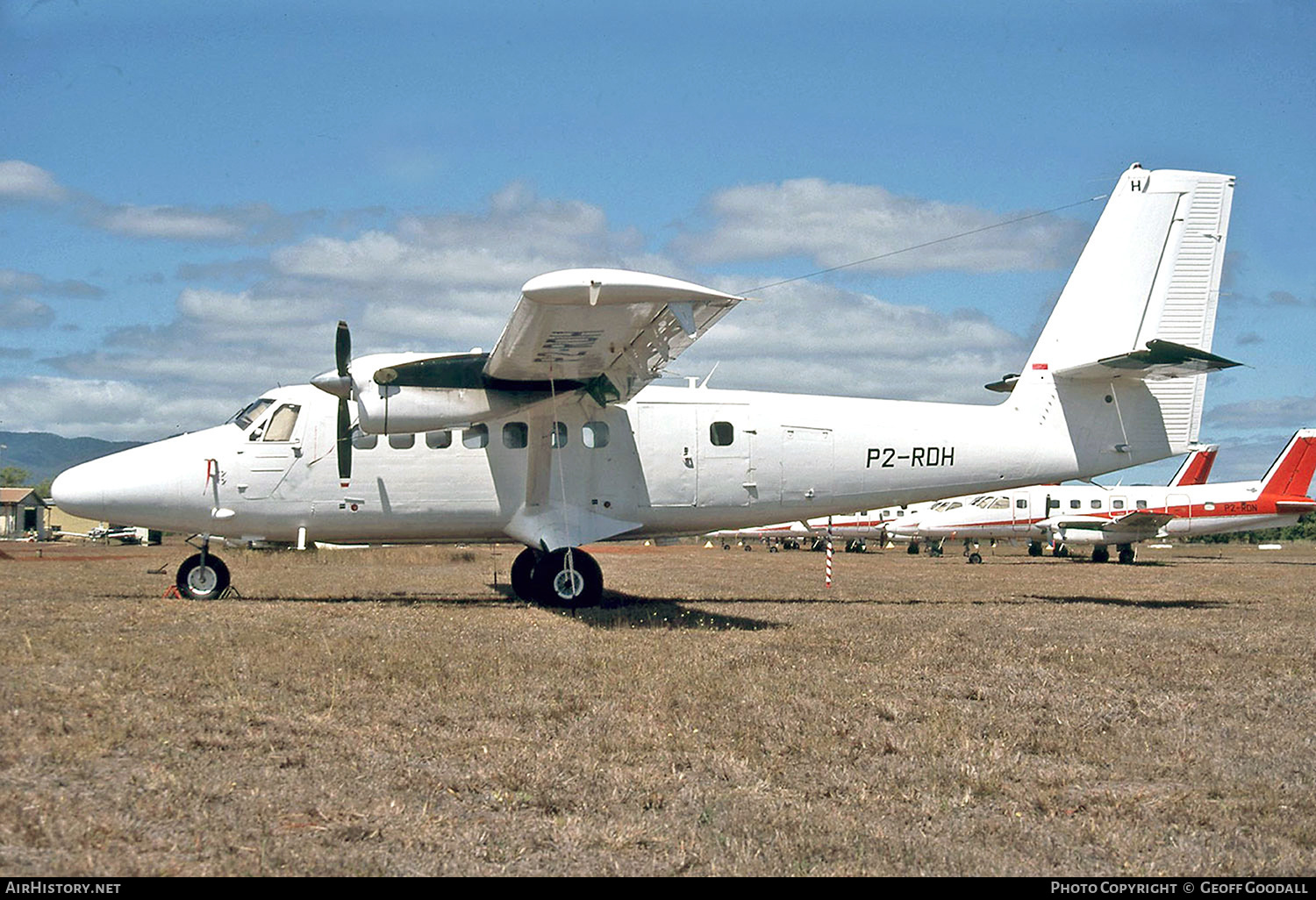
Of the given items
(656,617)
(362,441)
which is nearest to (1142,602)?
(656,617)

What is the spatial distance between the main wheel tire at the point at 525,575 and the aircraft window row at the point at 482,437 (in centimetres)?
208

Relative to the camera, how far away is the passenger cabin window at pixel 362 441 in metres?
15.8

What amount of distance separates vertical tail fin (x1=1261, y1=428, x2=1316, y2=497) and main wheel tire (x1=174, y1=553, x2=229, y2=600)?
39745 mm

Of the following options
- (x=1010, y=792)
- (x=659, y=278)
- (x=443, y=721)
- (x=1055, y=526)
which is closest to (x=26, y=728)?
(x=443, y=721)

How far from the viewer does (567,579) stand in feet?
51.4

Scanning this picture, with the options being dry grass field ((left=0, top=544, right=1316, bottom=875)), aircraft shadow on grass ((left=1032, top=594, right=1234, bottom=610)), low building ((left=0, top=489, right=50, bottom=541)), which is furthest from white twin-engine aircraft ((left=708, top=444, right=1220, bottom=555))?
low building ((left=0, top=489, right=50, bottom=541))

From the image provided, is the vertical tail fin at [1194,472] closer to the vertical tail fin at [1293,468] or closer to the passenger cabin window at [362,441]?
the vertical tail fin at [1293,468]

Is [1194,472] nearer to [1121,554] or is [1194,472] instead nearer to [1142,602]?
[1121,554]

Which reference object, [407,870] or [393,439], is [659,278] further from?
[407,870]

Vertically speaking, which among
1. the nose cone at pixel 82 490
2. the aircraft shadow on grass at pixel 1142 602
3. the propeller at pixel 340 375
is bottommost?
the aircraft shadow on grass at pixel 1142 602

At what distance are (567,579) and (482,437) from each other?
237 cm

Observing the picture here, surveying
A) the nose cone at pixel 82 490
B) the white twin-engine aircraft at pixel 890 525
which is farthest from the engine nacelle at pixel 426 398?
the white twin-engine aircraft at pixel 890 525

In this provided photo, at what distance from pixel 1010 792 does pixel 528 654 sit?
515cm

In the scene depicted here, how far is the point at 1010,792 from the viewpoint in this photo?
6215 mm
